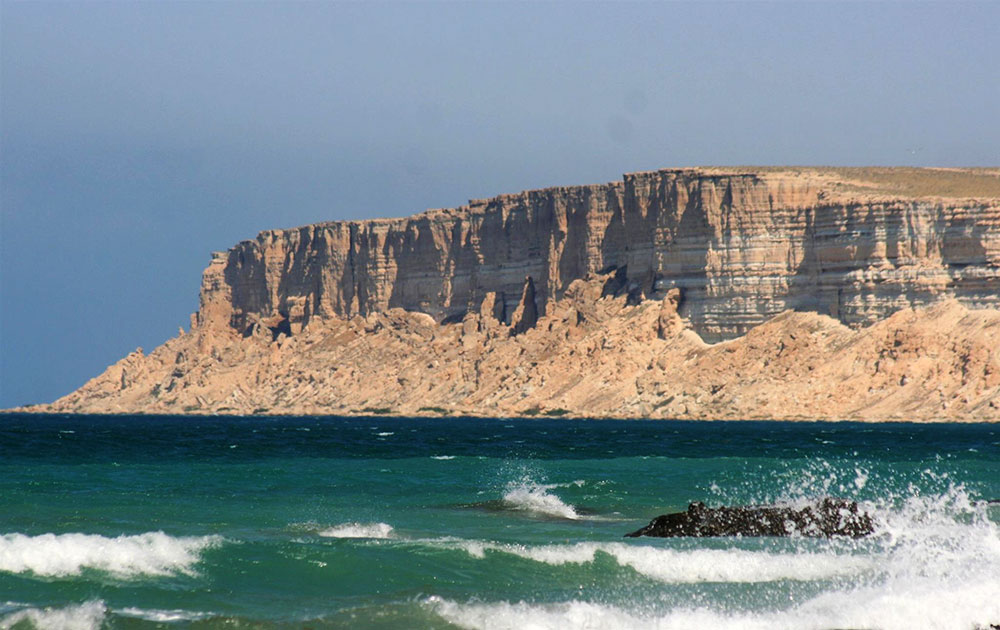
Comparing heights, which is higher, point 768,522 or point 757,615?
point 768,522

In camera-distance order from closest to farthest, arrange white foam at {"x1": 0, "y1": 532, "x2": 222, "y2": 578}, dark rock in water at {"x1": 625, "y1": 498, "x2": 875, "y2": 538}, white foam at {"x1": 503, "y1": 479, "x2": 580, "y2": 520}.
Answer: white foam at {"x1": 0, "y1": 532, "x2": 222, "y2": 578}, dark rock in water at {"x1": 625, "y1": 498, "x2": 875, "y2": 538}, white foam at {"x1": 503, "y1": 479, "x2": 580, "y2": 520}

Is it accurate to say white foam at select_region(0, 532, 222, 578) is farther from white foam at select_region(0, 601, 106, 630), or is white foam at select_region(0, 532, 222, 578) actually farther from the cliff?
the cliff

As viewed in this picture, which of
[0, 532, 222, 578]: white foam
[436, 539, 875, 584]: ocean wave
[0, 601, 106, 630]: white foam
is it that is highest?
[0, 532, 222, 578]: white foam

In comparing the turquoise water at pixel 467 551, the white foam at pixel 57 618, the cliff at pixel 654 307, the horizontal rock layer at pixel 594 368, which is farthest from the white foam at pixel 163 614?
the horizontal rock layer at pixel 594 368

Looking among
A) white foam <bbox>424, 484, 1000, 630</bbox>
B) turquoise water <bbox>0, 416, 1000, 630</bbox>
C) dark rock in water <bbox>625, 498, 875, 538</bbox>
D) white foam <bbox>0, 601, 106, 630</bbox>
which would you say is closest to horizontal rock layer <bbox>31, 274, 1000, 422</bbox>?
turquoise water <bbox>0, 416, 1000, 630</bbox>

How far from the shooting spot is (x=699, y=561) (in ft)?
65.1

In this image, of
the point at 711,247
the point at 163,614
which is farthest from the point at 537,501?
the point at 711,247

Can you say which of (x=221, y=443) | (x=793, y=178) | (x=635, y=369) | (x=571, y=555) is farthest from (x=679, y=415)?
(x=571, y=555)

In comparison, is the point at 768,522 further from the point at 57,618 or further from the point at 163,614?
the point at 57,618

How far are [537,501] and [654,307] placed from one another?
8032 centimetres

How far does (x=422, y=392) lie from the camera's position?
12875 cm

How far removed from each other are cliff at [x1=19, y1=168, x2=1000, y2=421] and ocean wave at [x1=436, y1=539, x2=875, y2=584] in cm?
7268

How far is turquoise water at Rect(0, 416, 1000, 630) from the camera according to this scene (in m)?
16.3

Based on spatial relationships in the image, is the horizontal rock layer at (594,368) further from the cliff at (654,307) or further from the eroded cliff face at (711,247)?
the eroded cliff face at (711,247)
